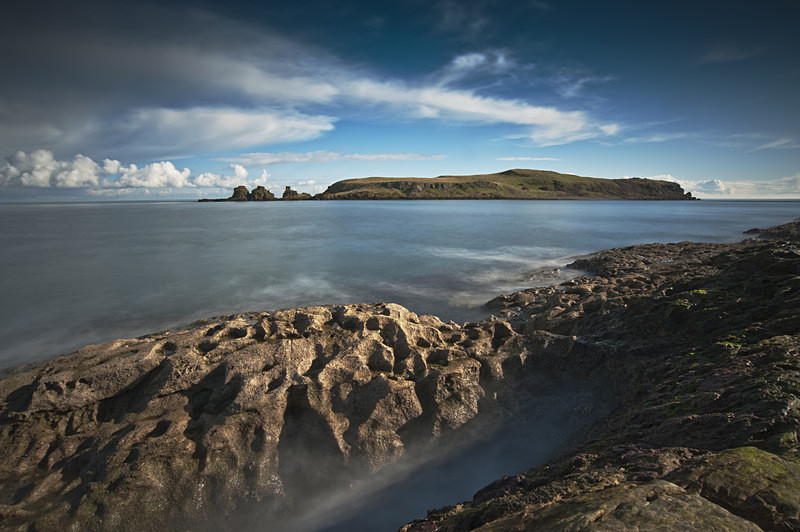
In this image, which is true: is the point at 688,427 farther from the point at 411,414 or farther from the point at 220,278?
the point at 220,278

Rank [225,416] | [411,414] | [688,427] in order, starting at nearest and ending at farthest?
[688,427] < [225,416] < [411,414]

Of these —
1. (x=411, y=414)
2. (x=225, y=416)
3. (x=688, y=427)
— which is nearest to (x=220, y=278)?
(x=225, y=416)

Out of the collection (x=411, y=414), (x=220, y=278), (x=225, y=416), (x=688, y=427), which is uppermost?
(x=688, y=427)

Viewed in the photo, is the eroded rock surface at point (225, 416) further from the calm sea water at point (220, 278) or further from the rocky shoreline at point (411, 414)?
the calm sea water at point (220, 278)

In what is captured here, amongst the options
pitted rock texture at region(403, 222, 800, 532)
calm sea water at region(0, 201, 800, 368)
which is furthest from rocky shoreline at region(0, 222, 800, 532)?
calm sea water at region(0, 201, 800, 368)

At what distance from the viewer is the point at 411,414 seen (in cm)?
672

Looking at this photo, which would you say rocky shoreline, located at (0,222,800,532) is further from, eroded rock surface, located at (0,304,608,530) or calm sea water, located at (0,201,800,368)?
calm sea water, located at (0,201,800,368)

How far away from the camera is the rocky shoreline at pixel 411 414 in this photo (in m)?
3.48

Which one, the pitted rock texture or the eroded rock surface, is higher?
the pitted rock texture

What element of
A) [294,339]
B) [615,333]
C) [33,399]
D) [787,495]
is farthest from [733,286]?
[33,399]

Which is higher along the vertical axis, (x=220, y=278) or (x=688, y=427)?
(x=688, y=427)

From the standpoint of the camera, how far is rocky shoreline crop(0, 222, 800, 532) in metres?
3.48

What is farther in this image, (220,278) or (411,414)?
(220,278)

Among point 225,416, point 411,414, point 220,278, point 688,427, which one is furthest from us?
point 220,278
